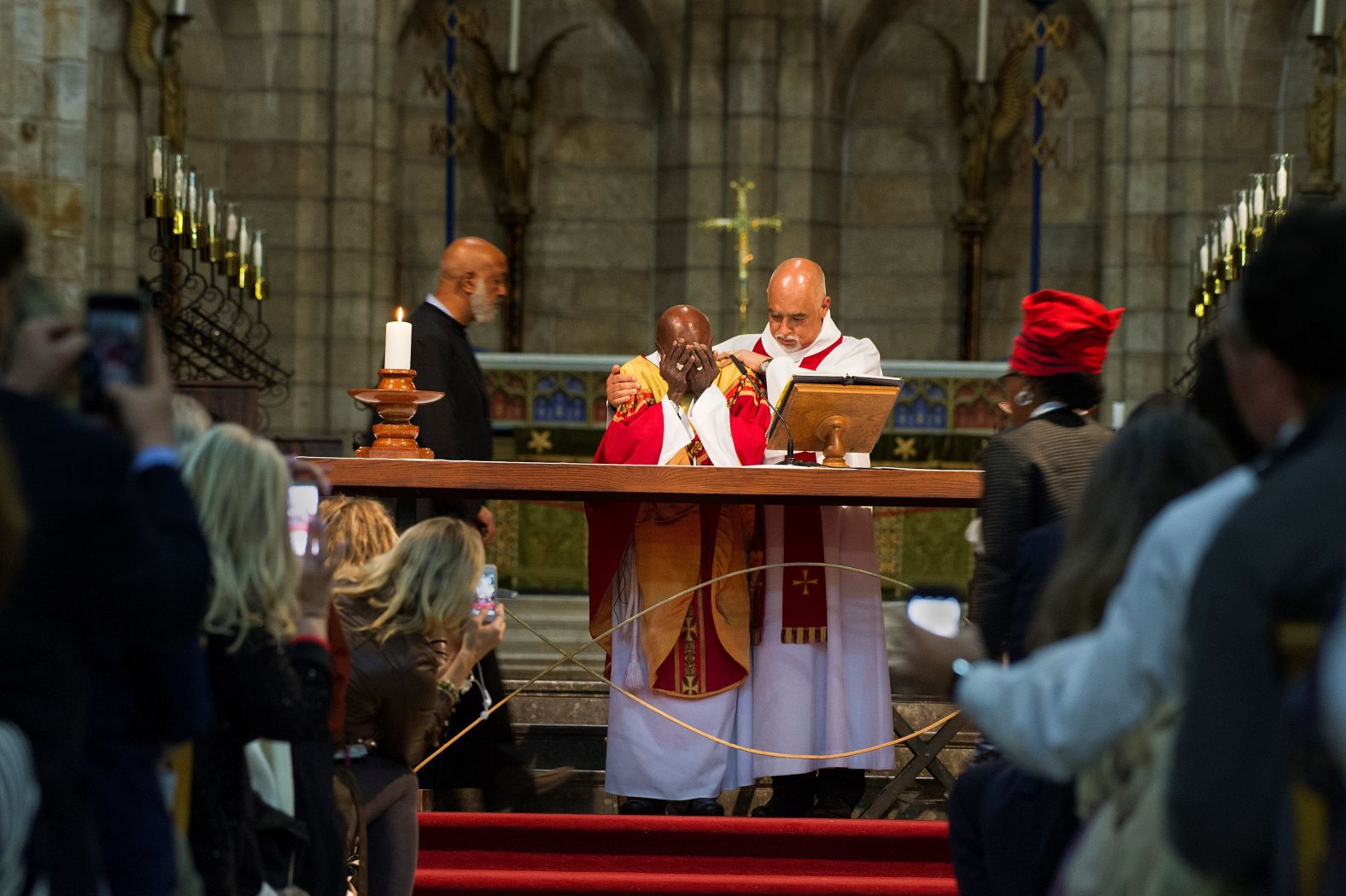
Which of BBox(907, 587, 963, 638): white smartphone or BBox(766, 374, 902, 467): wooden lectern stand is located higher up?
BBox(766, 374, 902, 467): wooden lectern stand

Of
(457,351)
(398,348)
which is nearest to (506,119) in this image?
(457,351)

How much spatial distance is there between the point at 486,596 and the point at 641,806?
1.02 meters

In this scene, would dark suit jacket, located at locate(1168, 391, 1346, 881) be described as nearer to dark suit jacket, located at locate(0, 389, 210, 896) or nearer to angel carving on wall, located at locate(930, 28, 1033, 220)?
dark suit jacket, located at locate(0, 389, 210, 896)

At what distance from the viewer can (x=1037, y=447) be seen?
374cm

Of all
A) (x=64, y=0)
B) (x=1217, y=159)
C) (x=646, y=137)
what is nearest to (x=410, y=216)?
(x=646, y=137)

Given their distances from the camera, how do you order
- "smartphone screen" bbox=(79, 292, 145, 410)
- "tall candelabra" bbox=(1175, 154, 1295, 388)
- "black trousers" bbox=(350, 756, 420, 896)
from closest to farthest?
"smartphone screen" bbox=(79, 292, 145, 410) < "black trousers" bbox=(350, 756, 420, 896) < "tall candelabra" bbox=(1175, 154, 1295, 388)

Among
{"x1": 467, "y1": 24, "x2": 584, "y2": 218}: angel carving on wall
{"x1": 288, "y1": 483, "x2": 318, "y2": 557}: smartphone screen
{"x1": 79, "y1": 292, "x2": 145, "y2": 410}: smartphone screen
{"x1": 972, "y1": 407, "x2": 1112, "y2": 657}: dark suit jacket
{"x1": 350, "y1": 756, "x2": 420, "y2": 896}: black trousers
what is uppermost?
{"x1": 467, "y1": 24, "x2": 584, "y2": 218}: angel carving on wall

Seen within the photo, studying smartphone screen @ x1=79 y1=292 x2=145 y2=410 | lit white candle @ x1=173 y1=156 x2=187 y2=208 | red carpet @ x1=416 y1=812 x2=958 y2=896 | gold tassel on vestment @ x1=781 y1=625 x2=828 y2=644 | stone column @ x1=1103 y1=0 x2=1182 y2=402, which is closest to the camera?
smartphone screen @ x1=79 y1=292 x2=145 y2=410

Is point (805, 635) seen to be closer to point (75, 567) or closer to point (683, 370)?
point (683, 370)

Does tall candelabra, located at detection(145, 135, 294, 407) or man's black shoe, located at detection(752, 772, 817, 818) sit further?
tall candelabra, located at detection(145, 135, 294, 407)

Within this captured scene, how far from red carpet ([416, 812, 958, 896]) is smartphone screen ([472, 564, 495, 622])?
25.9 inches

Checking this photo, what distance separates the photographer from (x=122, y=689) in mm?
2457

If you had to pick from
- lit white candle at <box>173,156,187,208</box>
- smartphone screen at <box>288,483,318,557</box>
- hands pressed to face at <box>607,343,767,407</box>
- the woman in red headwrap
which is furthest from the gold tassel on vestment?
lit white candle at <box>173,156,187,208</box>

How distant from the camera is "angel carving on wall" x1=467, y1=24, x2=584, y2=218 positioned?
11.6 meters
